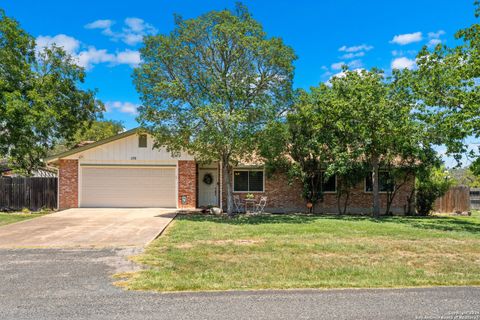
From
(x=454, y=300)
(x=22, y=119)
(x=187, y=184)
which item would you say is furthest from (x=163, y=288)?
(x=22, y=119)

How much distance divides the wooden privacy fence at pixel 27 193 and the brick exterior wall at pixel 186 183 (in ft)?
20.6

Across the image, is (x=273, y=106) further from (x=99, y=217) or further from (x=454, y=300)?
(x=454, y=300)

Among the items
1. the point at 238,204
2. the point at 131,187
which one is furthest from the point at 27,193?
the point at 238,204

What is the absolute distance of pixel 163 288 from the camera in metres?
5.62

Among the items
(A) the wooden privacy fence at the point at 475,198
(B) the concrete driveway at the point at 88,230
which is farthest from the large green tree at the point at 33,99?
(A) the wooden privacy fence at the point at 475,198

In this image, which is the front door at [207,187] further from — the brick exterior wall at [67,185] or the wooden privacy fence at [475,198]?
the wooden privacy fence at [475,198]

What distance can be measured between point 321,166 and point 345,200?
8.50 feet

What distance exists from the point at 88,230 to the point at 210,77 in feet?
25.1

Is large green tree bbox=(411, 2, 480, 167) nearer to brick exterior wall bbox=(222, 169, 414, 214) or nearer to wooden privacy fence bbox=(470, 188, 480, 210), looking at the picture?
brick exterior wall bbox=(222, 169, 414, 214)

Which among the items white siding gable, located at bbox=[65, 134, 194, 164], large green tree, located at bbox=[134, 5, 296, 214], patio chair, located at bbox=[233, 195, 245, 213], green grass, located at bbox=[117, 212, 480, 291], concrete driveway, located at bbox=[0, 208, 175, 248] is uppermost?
large green tree, located at bbox=[134, 5, 296, 214]

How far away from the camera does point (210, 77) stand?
16.1m

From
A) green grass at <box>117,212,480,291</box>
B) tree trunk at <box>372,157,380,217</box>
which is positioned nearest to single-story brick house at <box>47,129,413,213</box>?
tree trunk at <box>372,157,380,217</box>

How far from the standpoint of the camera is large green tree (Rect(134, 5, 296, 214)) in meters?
15.4

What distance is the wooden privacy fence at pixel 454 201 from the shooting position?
876 inches
